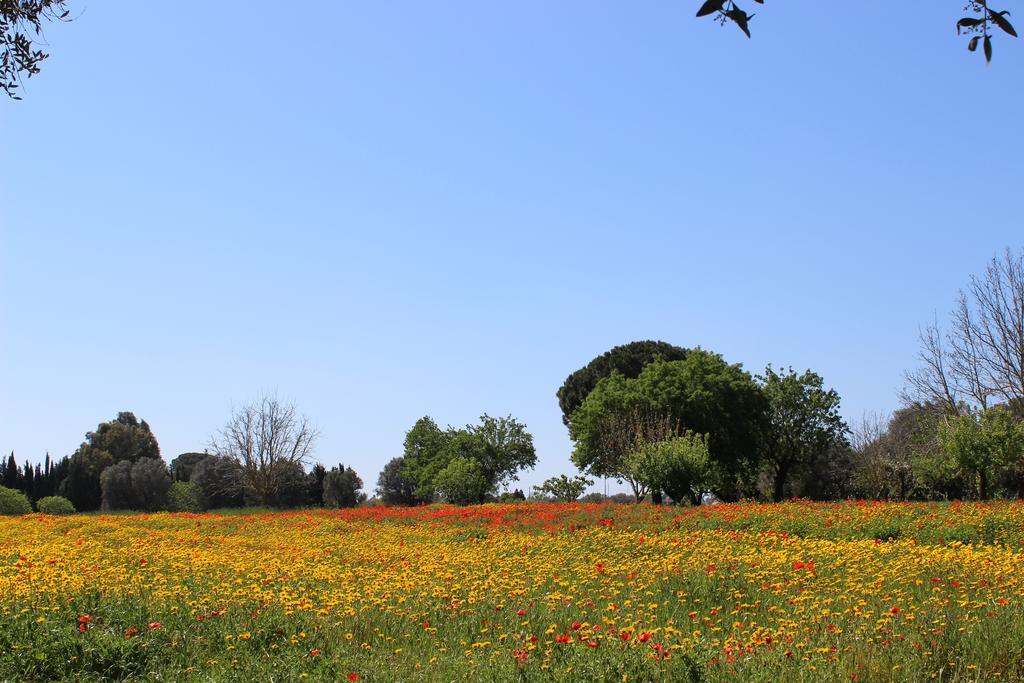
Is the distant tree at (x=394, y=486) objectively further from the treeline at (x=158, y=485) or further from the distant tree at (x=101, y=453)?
the distant tree at (x=101, y=453)

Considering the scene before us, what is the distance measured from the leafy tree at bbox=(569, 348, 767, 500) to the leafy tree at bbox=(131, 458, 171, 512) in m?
29.8

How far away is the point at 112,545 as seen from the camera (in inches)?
667

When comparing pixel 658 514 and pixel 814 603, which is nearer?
pixel 814 603

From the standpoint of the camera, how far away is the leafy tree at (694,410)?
44000mm

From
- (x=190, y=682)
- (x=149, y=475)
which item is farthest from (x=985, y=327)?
(x=149, y=475)

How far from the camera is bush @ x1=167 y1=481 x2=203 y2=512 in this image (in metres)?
53.4

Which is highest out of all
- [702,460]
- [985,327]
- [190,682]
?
[985,327]

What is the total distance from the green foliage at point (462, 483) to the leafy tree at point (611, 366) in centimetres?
1532

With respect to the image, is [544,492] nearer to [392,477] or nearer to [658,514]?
[658,514]

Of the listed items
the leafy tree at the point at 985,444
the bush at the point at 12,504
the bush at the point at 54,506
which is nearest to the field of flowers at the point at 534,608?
the leafy tree at the point at 985,444

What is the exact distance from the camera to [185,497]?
53.7 m

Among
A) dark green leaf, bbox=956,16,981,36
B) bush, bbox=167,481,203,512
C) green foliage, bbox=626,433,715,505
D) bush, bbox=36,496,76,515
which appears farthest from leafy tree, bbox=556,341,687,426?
dark green leaf, bbox=956,16,981,36

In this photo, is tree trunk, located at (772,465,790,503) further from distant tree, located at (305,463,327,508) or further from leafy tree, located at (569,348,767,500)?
distant tree, located at (305,463,327,508)

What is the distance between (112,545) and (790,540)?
1341cm
